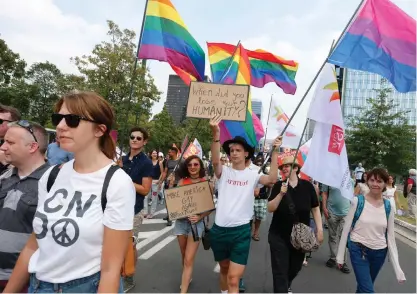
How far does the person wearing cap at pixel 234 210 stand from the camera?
3.64 meters

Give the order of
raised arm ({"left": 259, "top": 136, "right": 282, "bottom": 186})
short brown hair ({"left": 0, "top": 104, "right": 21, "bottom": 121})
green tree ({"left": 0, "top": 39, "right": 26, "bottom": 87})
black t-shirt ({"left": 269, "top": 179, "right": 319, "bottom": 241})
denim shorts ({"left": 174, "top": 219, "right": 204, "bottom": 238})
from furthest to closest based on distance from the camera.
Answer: green tree ({"left": 0, "top": 39, "right": 26, "bottom": 87}) → denim shorts ({"left": 174, "top": 219, "right": 204, "bottom": 238}) → black t-shirt ({"left": 269, "top": 179, "right": 319, "bottom": 241}) → raised arm ({"left": 259, "top": 136, "right": 282, "bottom": 186}) → short brown hair ({"left": 0, "top": 104, "right": 21, "bottom": 121})

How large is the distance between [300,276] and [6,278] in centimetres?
428

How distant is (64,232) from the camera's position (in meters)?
1.63

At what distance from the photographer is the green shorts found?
3.64 metres

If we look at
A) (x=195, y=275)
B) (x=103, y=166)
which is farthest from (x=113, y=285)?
(x=195, y=275)

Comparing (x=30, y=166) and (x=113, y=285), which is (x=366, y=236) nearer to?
(x=113, y=285)

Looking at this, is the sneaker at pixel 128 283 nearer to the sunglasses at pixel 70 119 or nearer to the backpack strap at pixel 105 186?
the backpack strap at pixel 105 186

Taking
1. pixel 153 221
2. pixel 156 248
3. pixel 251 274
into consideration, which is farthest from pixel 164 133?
pixel 251 274

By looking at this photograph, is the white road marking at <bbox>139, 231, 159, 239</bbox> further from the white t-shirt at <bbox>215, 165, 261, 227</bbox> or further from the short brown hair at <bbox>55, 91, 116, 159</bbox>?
the short brown hair at <bbox>55, 91, 116, 159</bbox>

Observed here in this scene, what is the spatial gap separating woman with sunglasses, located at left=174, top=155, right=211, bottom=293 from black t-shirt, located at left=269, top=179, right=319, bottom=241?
88 centimetres

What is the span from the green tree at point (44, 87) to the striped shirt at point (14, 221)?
2610 inches

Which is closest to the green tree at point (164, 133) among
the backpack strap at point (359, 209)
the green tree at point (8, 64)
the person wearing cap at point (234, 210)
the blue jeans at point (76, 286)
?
the green tree at point (8, 64)

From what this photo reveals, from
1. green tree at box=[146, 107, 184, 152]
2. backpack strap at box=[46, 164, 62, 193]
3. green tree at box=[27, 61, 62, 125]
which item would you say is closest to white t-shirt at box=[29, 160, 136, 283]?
Result: backpack strap at box=[46, 164, 62, 193]

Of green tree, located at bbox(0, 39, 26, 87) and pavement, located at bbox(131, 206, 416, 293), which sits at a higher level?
green tree, located at bbox(0, 39, 26, 87)
